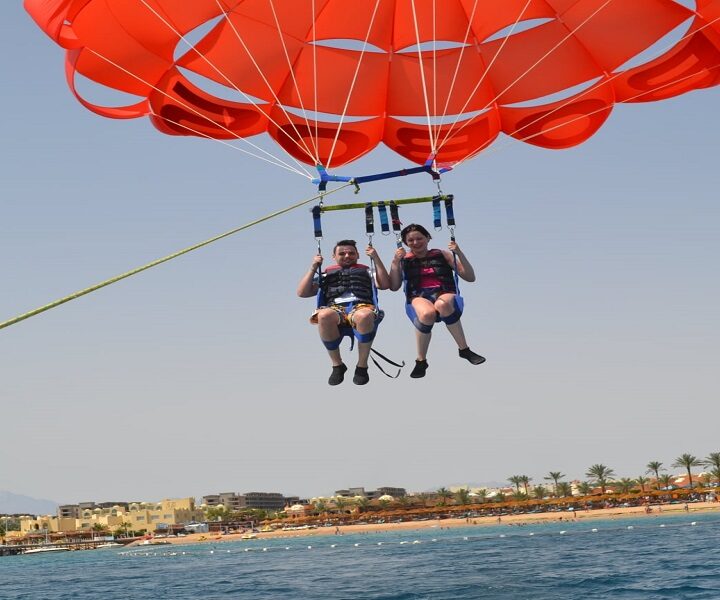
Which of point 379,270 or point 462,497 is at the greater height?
point 379,270

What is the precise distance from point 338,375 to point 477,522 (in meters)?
86.5

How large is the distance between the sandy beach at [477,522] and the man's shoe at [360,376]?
69.0 metres

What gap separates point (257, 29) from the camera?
505 inches

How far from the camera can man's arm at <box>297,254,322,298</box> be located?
10039mm

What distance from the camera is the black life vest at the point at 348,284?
1000 centimetres

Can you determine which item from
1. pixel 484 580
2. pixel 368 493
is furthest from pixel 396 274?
pixel 368 493

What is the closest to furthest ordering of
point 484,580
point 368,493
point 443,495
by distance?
point 484,580, point 443,495, point 368,493

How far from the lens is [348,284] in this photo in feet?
32.9

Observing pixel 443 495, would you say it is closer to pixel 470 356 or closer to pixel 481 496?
pixel 481 496

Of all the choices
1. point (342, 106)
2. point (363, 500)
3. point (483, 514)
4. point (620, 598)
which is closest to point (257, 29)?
point (342, 106)

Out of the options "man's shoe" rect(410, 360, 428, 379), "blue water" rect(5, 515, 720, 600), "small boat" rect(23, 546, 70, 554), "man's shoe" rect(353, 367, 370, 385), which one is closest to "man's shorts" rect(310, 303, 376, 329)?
"man's shoe" rect(353, 367, 370, 385)

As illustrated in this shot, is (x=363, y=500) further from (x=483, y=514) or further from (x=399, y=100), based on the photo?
(x=399, y=100)

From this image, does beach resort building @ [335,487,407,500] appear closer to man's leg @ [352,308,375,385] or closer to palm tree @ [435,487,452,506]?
palm tree @ [435,487,452,506]

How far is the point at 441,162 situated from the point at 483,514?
315 ft
